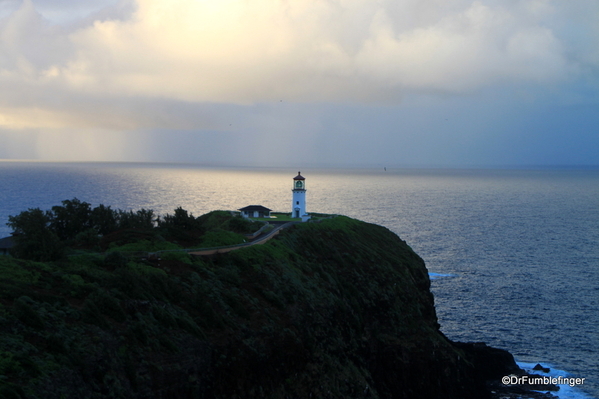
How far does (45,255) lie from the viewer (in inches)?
1060

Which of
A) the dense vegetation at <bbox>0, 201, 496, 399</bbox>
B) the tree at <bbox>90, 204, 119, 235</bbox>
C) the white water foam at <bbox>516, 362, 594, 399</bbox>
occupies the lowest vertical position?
the white water foam at <bbox>516, 362, 594, 399</bbox>

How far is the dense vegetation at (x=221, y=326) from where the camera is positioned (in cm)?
1841

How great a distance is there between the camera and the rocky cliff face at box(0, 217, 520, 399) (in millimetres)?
18344

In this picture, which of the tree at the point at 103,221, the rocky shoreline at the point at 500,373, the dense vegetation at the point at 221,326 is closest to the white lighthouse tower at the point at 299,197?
the dense vegetation at the point at 221,326

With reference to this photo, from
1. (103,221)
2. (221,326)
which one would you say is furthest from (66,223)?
(221,326)

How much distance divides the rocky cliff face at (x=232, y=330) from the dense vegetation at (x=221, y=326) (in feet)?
0.23

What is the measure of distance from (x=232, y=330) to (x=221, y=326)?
2.12 ft

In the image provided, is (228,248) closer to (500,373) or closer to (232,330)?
(232,330)

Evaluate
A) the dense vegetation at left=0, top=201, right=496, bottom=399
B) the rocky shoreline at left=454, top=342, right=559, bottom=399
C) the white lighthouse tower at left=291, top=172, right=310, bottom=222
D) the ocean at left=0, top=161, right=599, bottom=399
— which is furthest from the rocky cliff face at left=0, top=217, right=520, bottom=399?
the white lighthouse tower at left=291, top=172, right=310, bottom=222

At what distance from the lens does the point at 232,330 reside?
25562 mm

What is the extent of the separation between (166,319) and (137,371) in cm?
375

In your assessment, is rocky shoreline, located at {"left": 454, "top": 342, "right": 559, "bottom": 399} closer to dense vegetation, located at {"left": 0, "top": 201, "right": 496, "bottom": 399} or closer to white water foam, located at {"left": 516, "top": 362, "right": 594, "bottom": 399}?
white water foam, located at {"left": 516, "top": 362, "right": 594, "bottom": 399}

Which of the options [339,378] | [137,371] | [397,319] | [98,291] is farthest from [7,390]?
[397,319]

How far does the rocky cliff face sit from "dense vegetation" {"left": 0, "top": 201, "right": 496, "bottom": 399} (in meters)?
0.07
